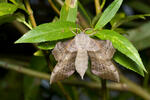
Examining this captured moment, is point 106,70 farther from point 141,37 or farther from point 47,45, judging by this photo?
point 141,37

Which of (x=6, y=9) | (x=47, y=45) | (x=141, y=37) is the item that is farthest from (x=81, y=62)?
(x=141, y=37)

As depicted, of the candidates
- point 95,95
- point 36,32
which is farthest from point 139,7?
point 36,32

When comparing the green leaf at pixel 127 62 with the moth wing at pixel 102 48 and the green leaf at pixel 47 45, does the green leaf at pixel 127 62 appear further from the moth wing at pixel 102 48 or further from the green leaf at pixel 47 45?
the green leaf at pixel 47 45

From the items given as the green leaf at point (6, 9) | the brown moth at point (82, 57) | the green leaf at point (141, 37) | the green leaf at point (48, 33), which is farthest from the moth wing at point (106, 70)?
the green leaf at point (141, 37)

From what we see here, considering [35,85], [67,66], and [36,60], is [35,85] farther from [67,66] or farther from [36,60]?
[67,66]

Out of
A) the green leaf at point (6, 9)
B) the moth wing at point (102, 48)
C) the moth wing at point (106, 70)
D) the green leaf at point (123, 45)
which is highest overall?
the green leaf at point (6, 9)

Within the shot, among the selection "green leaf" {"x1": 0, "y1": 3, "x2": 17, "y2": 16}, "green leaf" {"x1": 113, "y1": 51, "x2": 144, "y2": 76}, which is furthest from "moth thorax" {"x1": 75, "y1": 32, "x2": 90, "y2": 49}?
"green leaf" {"x1": 0, "y1": 3, "x2": 17, "y2": 16}
